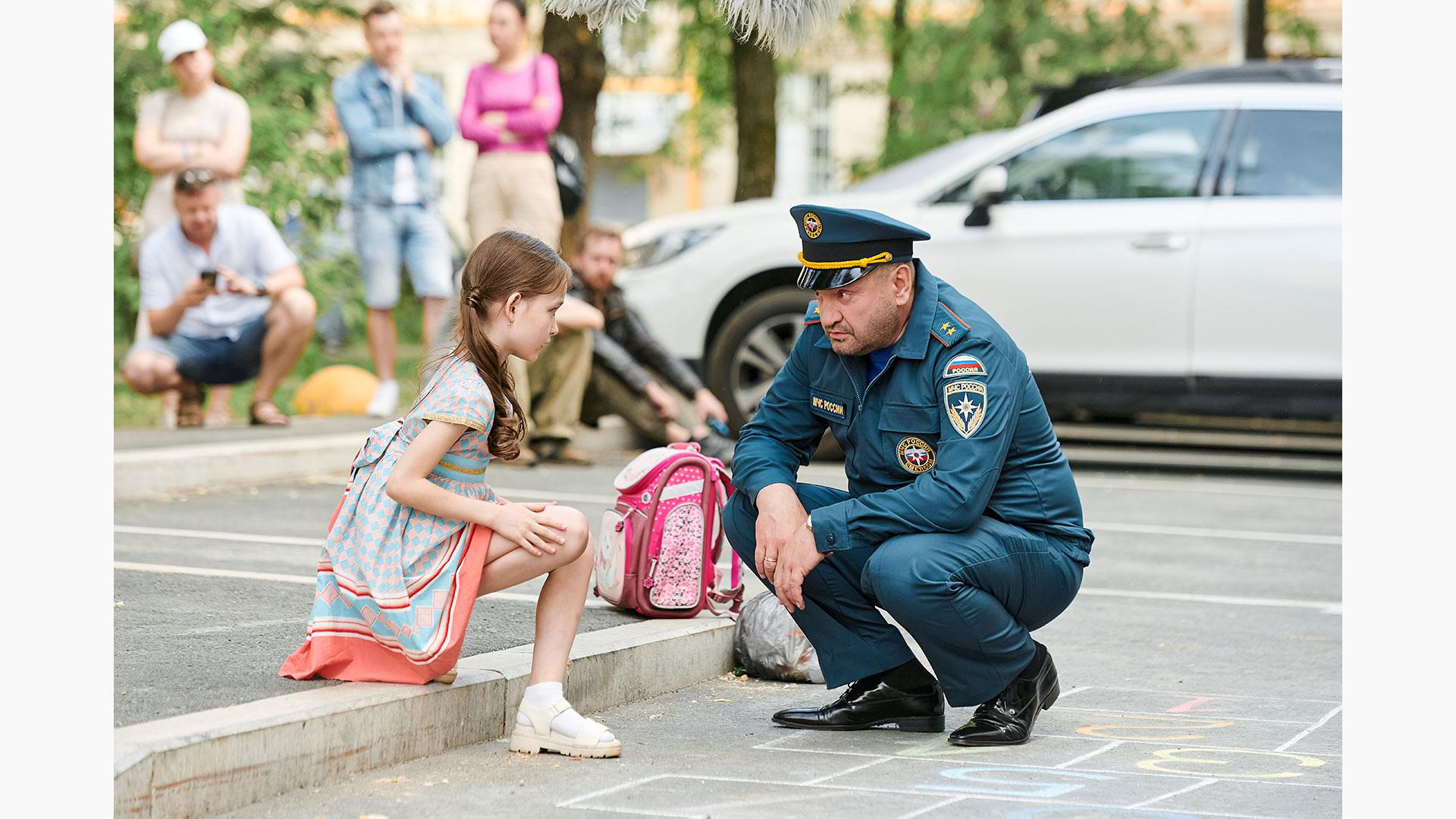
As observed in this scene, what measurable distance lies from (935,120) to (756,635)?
1444cm

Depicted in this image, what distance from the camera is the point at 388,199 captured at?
32.9ft

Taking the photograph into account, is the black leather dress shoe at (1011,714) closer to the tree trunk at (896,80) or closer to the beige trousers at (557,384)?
the beige trousers at (557,384)

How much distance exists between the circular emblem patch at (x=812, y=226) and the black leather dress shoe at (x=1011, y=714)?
1.14m

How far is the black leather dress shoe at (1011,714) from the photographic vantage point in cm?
426

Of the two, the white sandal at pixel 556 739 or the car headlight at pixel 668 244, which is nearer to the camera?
the white sandal at pixel 556 739

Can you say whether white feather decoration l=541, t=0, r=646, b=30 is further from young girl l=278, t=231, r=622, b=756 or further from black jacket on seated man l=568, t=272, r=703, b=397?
black jacket on seated man l=568, t=272, r=703, b=397

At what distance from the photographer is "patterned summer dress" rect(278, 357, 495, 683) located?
3.89m

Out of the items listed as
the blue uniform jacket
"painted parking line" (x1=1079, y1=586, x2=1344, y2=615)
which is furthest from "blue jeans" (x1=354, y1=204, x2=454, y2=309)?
the blue uniform jacket

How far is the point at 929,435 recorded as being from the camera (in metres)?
4.27

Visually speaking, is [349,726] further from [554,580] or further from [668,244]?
[668,244]

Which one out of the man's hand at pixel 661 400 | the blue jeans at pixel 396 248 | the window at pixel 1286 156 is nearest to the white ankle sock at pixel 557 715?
the man's hand at pixel 661 400

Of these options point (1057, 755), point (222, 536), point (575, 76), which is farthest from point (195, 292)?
point (1057, 755)

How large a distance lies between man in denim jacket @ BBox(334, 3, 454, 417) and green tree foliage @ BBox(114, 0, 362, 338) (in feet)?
13.6
